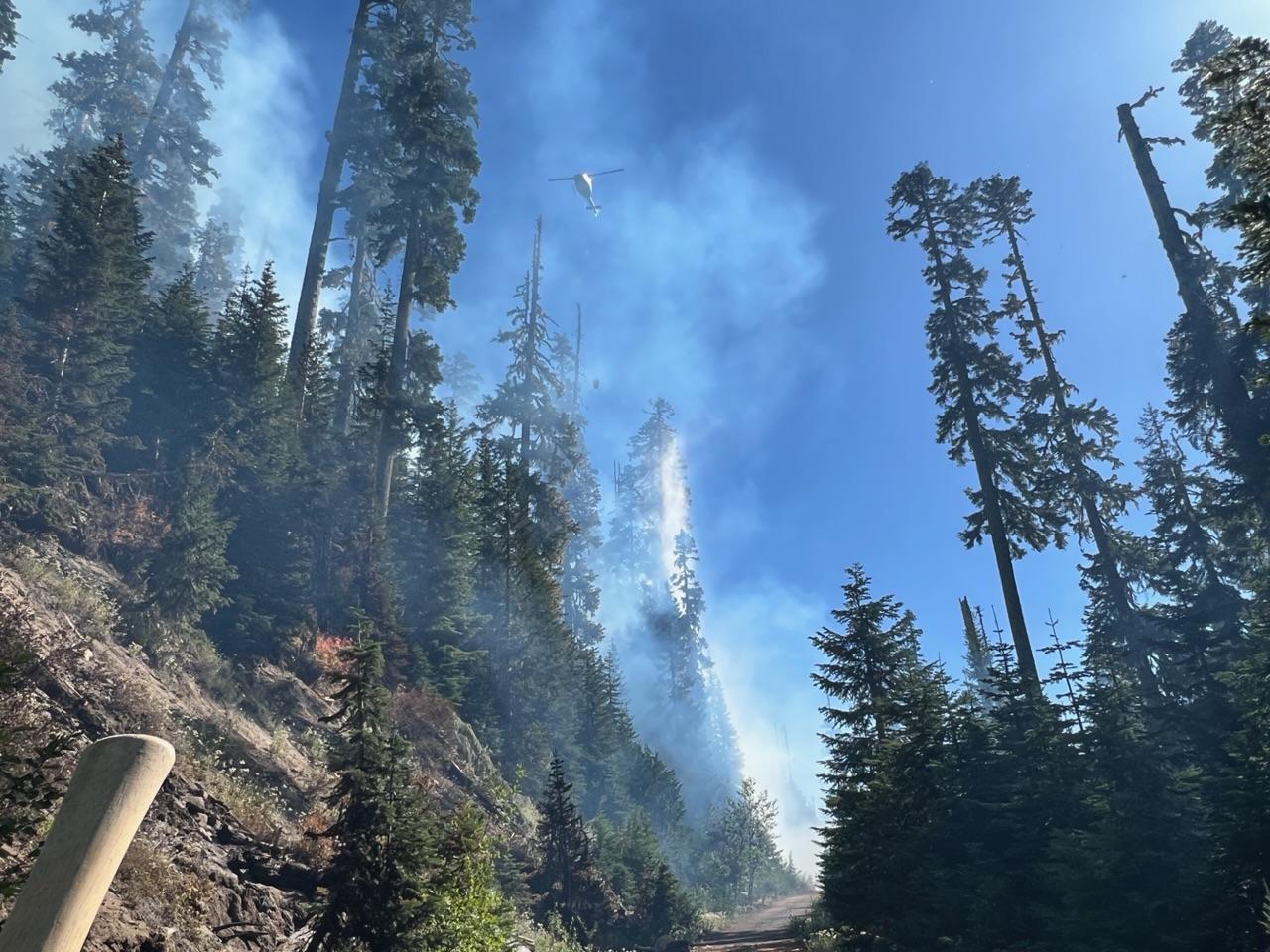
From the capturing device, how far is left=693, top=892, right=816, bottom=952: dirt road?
23750 millimetres

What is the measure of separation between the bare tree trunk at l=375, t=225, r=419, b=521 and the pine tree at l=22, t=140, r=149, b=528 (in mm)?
8425

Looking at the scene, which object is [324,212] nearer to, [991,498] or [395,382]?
[395,382]

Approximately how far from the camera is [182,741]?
12.0 m

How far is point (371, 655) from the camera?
909cm

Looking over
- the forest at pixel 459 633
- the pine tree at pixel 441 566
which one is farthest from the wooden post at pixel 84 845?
the pine tree at pixel 441 566

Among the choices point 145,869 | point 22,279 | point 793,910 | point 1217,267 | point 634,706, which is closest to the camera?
point 145,869

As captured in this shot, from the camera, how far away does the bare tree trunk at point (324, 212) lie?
30.5 meters

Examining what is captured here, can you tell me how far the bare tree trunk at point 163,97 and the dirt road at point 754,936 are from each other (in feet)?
174

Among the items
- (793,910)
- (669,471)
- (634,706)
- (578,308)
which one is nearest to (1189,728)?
(793,910)

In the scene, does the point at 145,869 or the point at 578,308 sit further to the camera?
the point at 578,308

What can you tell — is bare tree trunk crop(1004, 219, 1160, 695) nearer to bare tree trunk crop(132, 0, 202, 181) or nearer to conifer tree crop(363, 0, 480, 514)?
conifer tree crop(363, 0, 480, 514)

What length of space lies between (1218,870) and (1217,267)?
61.7 feet

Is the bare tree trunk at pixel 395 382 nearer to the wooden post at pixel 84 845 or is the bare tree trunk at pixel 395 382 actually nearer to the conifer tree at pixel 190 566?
the conifer tree at pixel 190 566

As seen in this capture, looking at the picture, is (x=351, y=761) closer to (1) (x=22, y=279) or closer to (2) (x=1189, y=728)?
(2) (x=1189, y=728)
